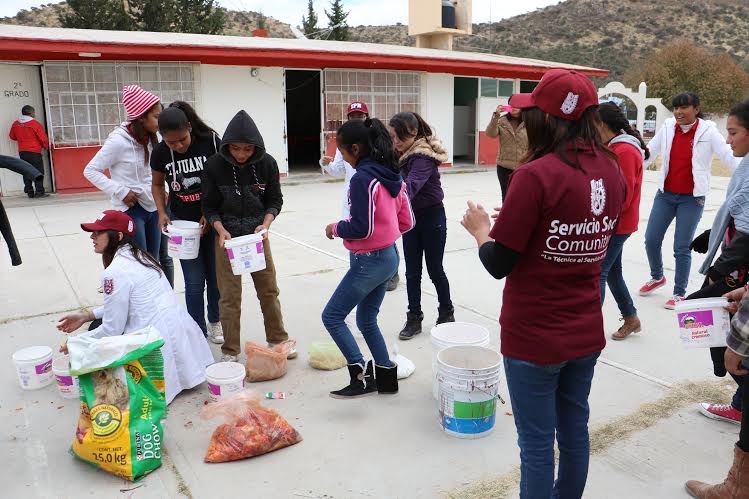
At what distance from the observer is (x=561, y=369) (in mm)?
A: 2117

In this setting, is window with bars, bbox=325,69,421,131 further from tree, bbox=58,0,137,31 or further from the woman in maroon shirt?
tree, bbox=58,0,137,31

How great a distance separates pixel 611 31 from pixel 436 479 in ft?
197

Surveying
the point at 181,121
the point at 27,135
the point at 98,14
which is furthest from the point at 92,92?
the point at 98,14

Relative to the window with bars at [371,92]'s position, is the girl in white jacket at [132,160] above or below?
below

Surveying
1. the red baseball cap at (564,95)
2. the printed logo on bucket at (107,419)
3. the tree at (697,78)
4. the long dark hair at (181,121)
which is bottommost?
the printed logo on bucket at (107,419)

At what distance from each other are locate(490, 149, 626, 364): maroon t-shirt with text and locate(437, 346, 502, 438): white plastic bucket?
2.96 ft

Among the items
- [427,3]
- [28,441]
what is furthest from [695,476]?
[427,3]

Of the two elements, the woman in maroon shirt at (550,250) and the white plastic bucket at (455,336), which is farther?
the white plastic bucket at (455,336)

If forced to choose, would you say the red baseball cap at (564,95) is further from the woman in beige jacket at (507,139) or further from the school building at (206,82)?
the school building at (206,82)

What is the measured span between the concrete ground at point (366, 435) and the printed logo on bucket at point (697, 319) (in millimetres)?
793

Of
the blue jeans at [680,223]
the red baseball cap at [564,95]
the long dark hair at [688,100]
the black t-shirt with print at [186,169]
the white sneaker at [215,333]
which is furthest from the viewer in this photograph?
the blue jeans at [680,223]

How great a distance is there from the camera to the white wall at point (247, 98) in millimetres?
12852

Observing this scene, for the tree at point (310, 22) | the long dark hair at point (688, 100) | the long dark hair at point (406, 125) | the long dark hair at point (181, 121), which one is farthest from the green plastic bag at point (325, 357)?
the tree at point (310, 22)

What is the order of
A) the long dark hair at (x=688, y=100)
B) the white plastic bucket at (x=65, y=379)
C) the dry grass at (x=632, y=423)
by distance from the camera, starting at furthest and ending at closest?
the long dark hair at (x=688, y=100)
the white plastic bucket at (x=65, y=379)
the dry grass at (x=632, y=423)
